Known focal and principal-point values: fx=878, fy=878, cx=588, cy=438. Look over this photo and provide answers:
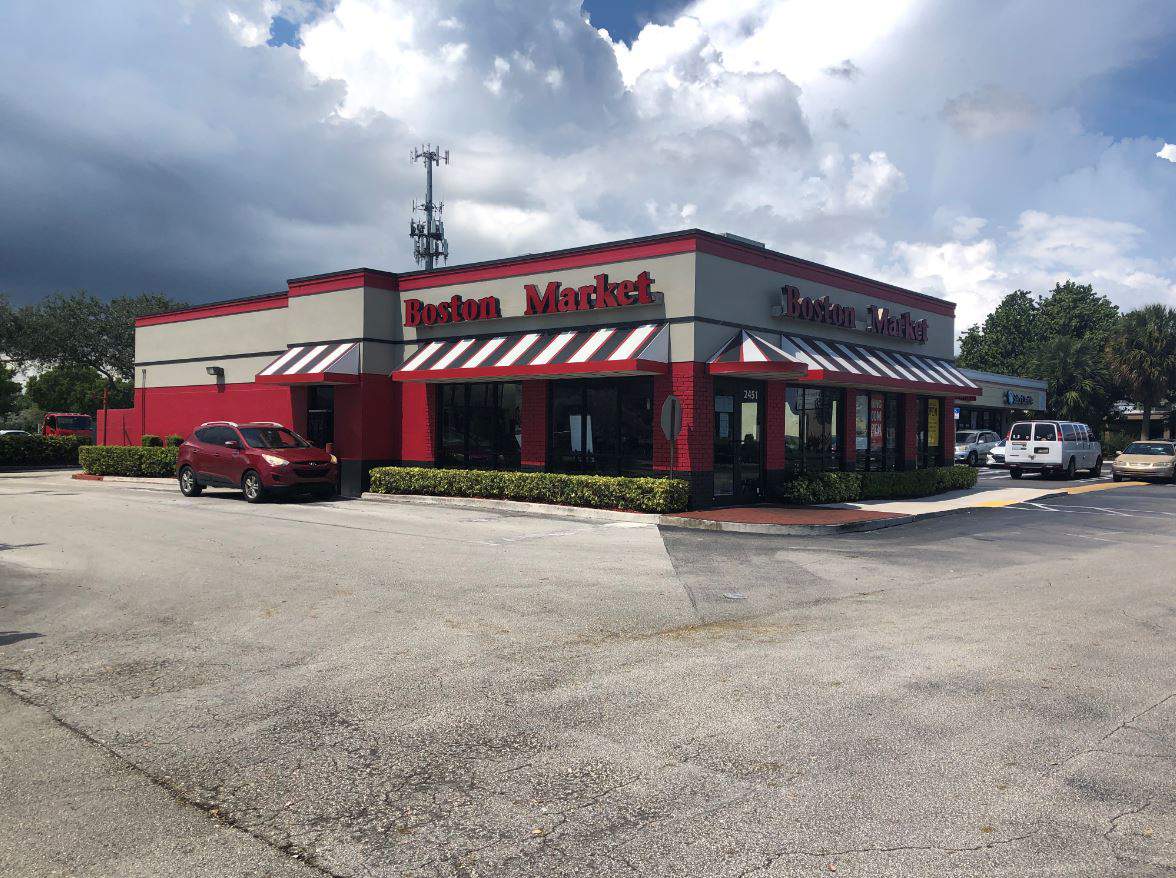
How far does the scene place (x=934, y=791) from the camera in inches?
170

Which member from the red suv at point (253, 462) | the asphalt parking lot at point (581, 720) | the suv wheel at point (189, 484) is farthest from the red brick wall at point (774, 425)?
the suv wheel at point (189, 484)

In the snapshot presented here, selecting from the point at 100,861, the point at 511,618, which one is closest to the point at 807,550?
the point at 511,618

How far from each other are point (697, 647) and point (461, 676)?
79.0 inches

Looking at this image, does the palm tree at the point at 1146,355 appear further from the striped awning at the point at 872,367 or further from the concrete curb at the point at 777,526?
the concrete curb at the point at 777,526

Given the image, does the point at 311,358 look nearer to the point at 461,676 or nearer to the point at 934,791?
the point at 461,676

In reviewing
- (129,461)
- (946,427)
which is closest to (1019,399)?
(946,427)

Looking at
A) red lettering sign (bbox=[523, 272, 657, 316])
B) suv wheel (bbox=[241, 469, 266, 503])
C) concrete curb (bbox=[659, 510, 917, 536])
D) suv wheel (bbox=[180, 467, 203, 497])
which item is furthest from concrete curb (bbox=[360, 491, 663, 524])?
red lettering sign (bbox=[523, 272, 657, 316])

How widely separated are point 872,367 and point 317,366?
47.1 feet

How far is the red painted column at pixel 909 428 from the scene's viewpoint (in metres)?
25.1

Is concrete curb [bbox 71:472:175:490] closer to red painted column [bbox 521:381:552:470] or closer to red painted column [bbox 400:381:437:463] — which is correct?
red painted column [bbox 400:381:437:463]

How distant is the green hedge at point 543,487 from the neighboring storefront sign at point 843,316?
5435 millimetres

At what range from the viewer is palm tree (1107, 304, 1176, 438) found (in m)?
47.6

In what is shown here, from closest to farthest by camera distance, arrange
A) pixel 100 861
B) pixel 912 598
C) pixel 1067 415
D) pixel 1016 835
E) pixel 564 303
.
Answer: pixel 100 861
pixel 1016 835
pixel 912 598
pixel 564 303
pixel 1067 415

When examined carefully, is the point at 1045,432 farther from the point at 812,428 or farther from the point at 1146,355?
the point at 1146,355
